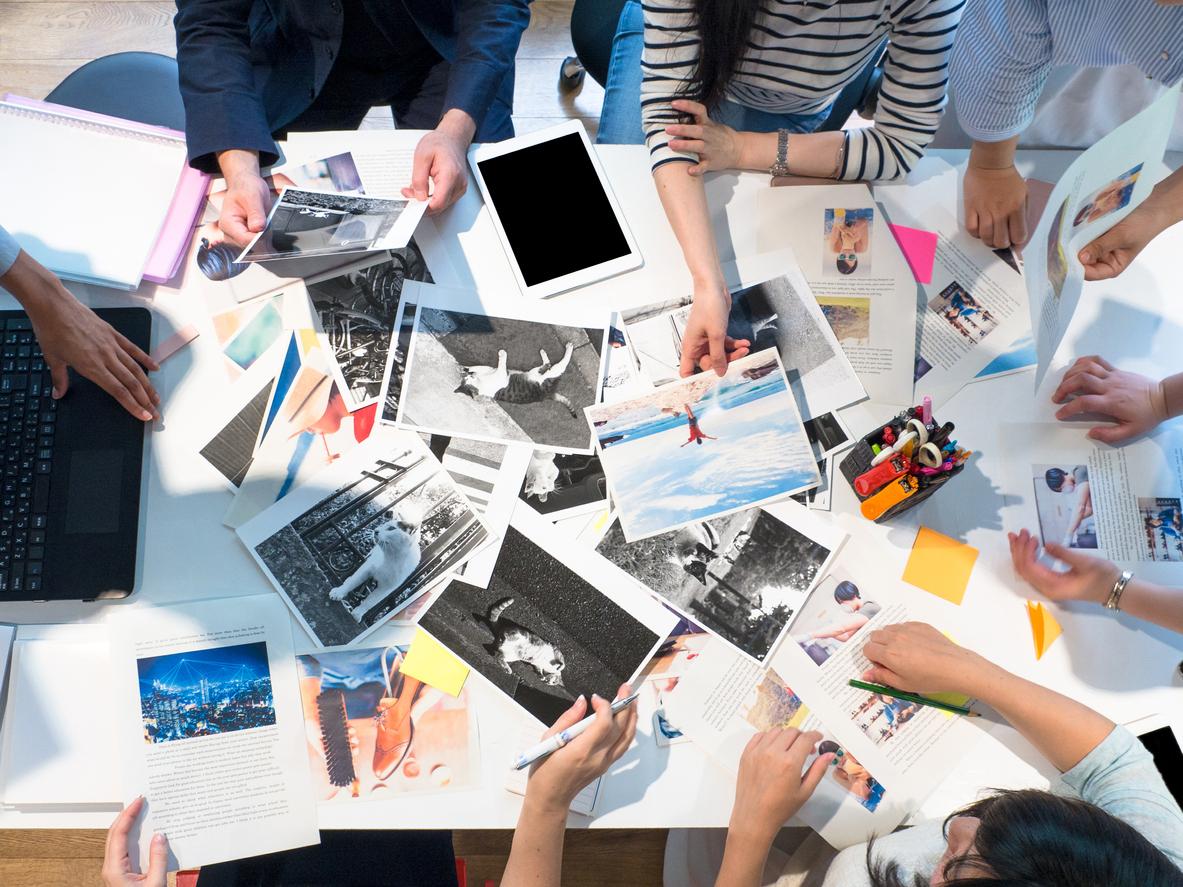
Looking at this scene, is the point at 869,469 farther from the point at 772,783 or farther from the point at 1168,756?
the point at 1168,756

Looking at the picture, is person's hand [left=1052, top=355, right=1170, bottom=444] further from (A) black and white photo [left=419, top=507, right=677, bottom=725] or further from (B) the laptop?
(B) the laptop

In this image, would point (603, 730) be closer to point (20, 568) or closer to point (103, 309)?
point (20, 568)

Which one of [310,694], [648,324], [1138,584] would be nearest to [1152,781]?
[1138,584]

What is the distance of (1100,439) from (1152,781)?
43 centimetres

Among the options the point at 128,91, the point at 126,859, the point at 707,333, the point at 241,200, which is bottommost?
the point at 126,859

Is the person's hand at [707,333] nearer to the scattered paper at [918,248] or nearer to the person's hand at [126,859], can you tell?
the scattered paper at [918,248]

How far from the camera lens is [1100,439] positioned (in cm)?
110

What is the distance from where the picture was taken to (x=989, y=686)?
97 cm

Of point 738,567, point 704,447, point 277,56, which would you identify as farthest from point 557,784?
point 277,56

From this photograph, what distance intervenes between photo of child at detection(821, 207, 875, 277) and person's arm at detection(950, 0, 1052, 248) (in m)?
0.15

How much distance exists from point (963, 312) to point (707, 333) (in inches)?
14.8

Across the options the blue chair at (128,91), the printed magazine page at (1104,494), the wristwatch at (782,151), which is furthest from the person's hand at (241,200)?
the printed magazine page at (1104,494)

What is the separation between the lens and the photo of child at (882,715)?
3.28 feet

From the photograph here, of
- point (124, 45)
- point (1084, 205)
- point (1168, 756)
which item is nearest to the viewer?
point (1084, 205)
